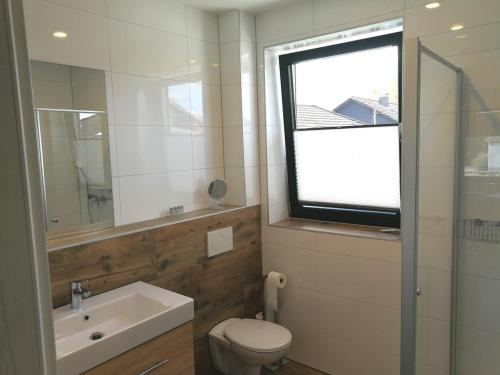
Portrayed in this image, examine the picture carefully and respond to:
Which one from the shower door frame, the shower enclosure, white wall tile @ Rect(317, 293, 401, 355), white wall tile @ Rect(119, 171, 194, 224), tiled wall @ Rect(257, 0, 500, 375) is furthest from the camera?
white wall tile @ Rect(317, 293, 401, 355)

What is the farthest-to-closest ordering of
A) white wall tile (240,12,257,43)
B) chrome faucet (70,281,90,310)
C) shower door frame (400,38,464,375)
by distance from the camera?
white wall tile (240,12,257,43), chrome faucet (70,281,90,310), shower door frame (400,38,464,375)

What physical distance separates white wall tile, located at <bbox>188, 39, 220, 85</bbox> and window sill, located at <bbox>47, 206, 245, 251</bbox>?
3.00 ft

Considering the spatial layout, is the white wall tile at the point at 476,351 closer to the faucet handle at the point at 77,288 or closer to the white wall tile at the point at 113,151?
the faucet handle at the point at 77,288

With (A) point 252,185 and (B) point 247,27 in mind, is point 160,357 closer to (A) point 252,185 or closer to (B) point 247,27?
(A) point 252,185

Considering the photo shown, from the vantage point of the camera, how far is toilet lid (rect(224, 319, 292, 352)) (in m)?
2.22

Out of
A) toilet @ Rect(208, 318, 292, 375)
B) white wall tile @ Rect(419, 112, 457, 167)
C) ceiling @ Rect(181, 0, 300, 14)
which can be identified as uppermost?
ceiling @ Rect(181, 0, 300, 14)

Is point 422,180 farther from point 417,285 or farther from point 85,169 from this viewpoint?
point 85,169

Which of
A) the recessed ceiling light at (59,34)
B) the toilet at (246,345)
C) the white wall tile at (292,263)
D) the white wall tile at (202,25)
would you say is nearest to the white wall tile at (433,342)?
the toilet at (246,345)

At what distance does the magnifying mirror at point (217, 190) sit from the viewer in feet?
8.53

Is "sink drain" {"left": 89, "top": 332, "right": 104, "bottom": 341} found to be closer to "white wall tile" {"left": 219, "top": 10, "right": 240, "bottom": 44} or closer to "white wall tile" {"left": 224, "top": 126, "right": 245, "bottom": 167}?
"white wall tile" {"left": 224, "top": 126, "right": 245, "bottom": 167}

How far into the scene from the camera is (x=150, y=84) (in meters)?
2.30

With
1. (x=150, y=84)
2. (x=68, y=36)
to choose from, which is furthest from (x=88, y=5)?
(x=150, y=84)

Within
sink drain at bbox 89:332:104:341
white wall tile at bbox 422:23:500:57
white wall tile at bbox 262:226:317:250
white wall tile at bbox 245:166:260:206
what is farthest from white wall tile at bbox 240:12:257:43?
sink drain at bbox 89:332:104:341

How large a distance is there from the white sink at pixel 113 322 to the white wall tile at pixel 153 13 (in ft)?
5.00
